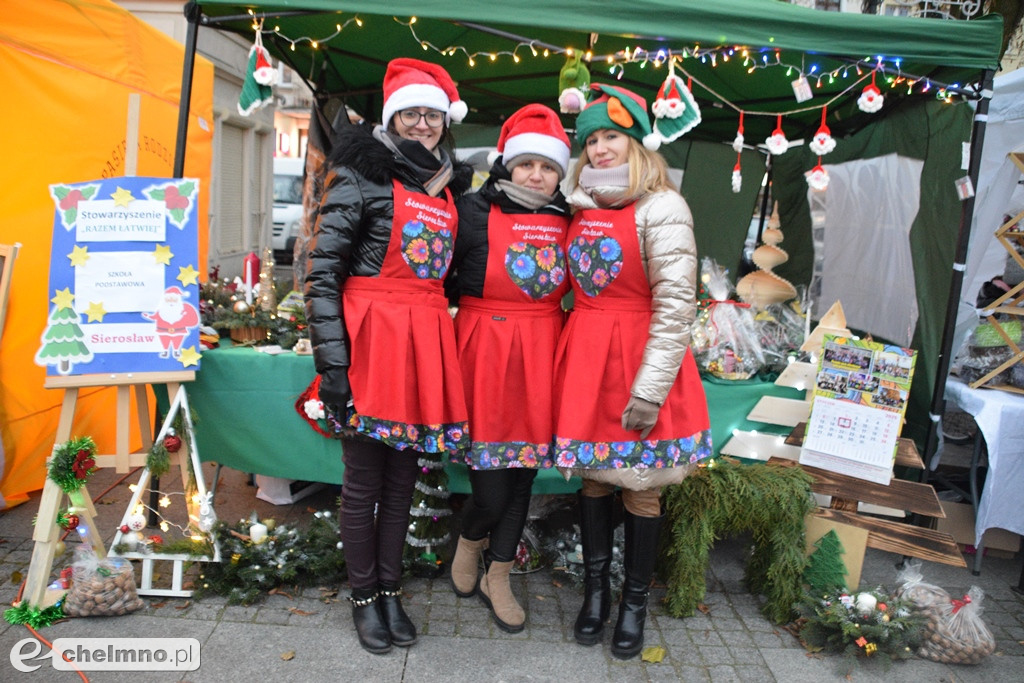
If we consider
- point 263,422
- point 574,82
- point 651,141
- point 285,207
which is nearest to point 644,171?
point 651,141

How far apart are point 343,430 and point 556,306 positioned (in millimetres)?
901

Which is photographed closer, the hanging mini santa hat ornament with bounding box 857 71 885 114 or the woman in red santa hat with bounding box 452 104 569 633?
the woman in red santa hat with bounding box 452 104 569 633

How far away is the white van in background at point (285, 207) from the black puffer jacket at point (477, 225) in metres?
8.98

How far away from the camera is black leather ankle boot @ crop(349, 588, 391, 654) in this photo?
8.36 ft

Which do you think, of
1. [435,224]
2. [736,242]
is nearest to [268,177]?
[736,242]

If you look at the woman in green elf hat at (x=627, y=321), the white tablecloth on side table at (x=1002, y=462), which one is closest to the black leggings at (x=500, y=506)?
the woman in green elf hat at (x=627, y=321)

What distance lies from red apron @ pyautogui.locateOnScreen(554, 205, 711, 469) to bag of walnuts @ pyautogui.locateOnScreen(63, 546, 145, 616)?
1.74 metres

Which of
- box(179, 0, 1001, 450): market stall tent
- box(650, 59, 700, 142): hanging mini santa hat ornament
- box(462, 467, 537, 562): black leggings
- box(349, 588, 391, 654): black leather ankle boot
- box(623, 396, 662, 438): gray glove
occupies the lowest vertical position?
box(349, 588, 391, 654): black leather ankle boot

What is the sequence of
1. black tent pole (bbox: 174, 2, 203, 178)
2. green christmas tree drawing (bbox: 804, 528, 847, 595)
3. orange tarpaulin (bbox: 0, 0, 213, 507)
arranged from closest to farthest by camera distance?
green christmas tree drawing (bbox: 804, 528, 847, 595) → black tent pole (bbox: 174, 2, 203, 178) → orange tarpaulin (bbox: 0, 0, 213, 507)

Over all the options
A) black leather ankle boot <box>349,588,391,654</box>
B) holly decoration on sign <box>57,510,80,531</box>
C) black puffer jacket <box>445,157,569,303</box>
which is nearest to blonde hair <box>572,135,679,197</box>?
black puffer jacket <box>445,157,569,303</box>

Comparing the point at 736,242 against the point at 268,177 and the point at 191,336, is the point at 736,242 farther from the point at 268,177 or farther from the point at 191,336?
the point at 268,177

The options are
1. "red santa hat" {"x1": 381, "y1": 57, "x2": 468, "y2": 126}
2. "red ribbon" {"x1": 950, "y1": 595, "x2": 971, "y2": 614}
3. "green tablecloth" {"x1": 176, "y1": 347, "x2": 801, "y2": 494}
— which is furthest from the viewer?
"green tablecloth" {"x1": 176, "y1": 347, "x2": 801, "y2": 494}

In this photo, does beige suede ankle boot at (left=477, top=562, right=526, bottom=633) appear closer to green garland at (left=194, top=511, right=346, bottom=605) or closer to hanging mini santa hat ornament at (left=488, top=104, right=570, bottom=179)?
green garland at (left=194, top=511, right=346, bottom=605)

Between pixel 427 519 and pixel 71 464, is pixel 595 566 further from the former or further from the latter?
pixel 71 464
